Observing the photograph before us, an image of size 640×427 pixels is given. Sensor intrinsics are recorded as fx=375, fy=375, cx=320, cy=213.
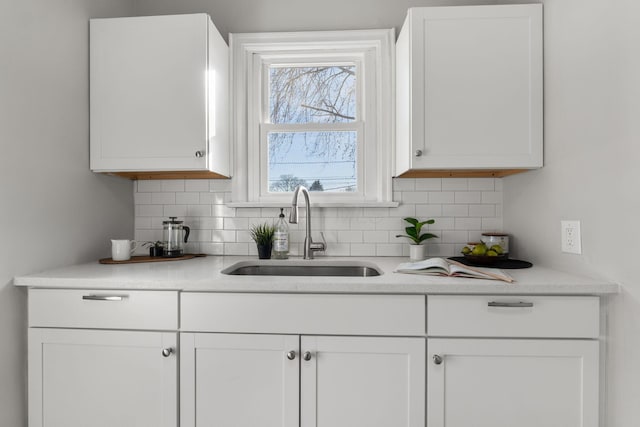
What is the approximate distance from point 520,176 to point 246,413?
1687 millimetres

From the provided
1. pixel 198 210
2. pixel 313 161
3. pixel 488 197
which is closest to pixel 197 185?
pixel 198 210

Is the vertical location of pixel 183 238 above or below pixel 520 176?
below

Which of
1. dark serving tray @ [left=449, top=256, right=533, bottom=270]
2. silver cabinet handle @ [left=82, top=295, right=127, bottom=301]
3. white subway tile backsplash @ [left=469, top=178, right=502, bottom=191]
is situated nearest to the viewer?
silver cabinet handle @ [left=82, top=295, right=127, bottom=301]

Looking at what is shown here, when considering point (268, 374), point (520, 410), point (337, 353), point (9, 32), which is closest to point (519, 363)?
point (520, 410)

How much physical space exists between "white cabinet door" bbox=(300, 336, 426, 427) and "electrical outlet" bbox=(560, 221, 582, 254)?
0.73 meters

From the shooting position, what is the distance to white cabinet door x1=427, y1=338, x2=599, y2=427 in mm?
1359

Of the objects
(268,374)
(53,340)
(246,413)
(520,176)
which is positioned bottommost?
(246,413)

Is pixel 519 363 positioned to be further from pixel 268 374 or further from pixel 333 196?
pixel 333 196

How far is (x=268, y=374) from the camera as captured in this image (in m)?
1.43

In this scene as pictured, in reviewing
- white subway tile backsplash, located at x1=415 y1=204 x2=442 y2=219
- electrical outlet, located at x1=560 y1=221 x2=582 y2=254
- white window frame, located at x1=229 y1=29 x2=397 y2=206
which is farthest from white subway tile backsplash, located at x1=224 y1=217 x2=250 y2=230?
electrical outlet, located at x1=560 y1=221 x2=582 y2=254

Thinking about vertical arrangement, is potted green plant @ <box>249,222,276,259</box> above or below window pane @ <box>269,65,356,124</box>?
below

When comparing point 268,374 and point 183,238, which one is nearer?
point 268,374

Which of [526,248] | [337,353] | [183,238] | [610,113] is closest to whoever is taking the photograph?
[610,113]

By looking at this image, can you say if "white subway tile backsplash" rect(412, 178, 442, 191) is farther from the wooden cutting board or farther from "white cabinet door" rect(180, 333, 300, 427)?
the wooden cutting board
